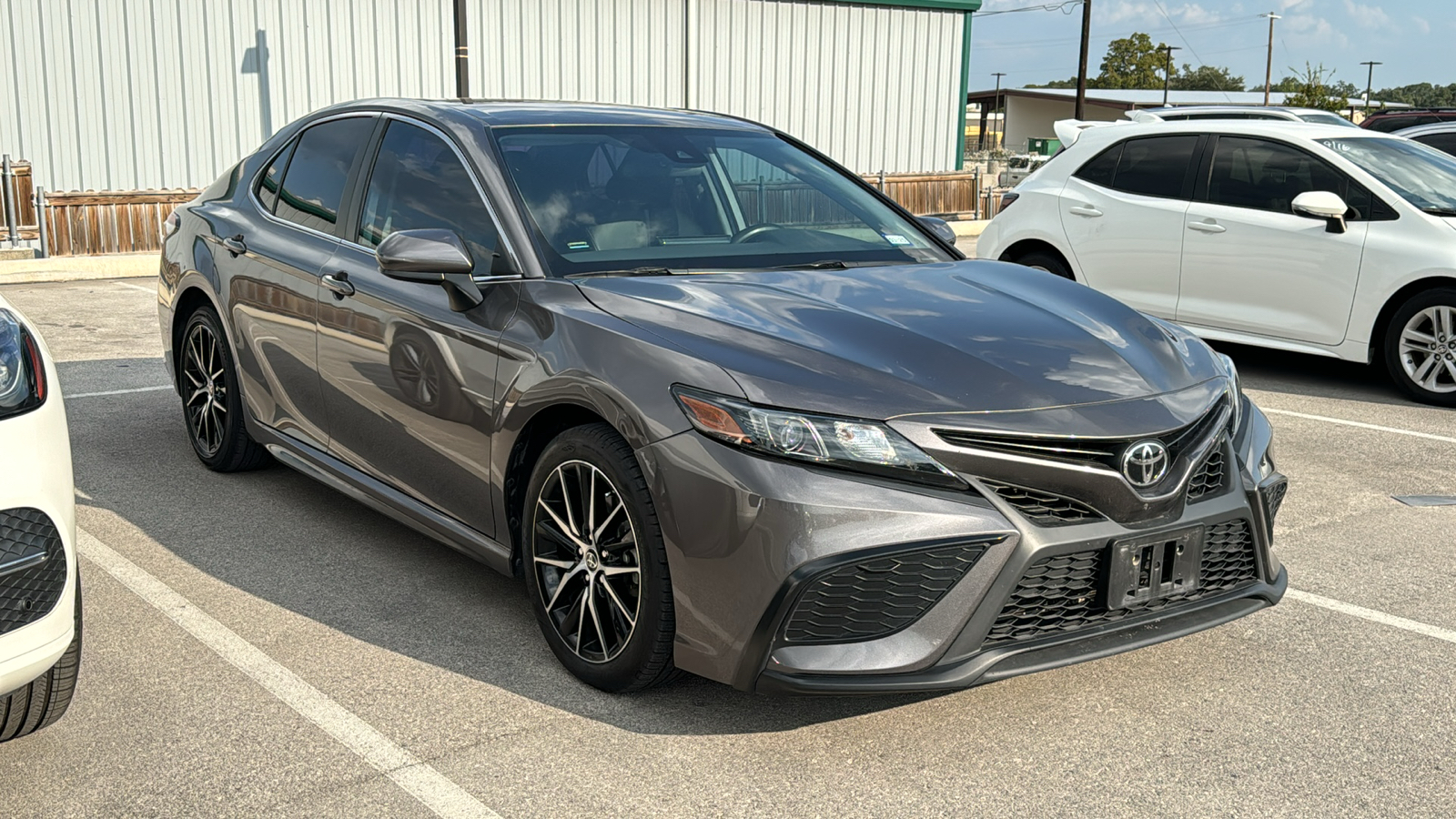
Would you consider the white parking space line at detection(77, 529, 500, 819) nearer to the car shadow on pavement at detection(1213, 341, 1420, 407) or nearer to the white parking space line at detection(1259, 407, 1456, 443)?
the white parking space line at detection(1259, 407, 1456, 443)

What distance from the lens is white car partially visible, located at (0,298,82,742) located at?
9.35 feet

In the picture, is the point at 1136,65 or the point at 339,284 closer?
the point at 339,284

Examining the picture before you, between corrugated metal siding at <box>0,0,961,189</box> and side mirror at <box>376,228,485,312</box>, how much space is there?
1535 cm

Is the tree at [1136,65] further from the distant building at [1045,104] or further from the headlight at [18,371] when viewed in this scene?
the headlight at [18,371]

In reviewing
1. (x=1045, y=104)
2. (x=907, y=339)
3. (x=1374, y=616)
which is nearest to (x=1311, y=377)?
(x=1374, y=616)

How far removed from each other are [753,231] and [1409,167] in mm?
5678

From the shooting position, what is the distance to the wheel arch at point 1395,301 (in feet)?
25.8

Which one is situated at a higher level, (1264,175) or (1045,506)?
(1264,175)

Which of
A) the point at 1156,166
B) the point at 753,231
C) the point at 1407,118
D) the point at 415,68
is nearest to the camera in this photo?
the point at 753,231

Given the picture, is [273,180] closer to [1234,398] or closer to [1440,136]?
[1234,398]

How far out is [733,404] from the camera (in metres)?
3.28

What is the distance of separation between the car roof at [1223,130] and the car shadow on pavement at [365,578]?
19.6ft

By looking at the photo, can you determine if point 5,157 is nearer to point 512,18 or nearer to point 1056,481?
point 512,18

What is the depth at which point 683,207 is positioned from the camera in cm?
451
